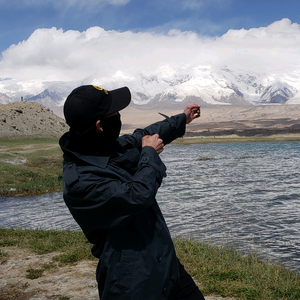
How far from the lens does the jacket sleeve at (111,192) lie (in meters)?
2.78

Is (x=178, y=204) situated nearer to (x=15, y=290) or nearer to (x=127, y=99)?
(x=15, y=290)

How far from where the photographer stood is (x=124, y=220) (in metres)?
2.82

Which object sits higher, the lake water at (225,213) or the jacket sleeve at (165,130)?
the jacket sleeve at (165,130)

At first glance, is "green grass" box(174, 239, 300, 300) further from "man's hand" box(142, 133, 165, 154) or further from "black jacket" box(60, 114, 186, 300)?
"man's hand" box(142, 133, 165, 154)

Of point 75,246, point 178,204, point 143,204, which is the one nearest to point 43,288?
point 75,246

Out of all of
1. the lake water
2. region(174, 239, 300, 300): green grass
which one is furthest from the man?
the lake water

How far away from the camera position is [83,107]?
293 cm

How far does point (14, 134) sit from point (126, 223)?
278ft

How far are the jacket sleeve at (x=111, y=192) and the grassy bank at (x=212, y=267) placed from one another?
150 inches

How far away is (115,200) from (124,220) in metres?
0.17

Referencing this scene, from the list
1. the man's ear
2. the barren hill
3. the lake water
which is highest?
the barren hill

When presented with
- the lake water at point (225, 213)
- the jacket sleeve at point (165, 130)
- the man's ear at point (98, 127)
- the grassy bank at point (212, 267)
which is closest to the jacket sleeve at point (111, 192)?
the man's ear at point (98, 127)

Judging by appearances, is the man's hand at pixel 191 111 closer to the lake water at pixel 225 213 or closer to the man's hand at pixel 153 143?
the man's hand at pixel 153 143

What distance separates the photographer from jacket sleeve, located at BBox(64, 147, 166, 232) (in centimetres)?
278
